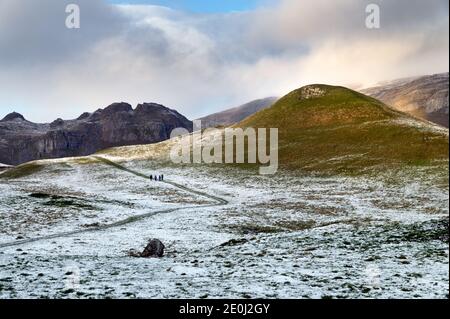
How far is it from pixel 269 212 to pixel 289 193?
1957cm

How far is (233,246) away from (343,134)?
85.3 metres

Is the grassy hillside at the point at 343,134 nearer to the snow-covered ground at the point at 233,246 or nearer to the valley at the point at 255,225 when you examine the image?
the valley at the point at 255,225

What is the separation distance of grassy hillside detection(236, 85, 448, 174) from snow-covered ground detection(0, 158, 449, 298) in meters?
18.2

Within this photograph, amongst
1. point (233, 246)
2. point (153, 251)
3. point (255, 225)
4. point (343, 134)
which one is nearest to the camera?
point (153, 251)

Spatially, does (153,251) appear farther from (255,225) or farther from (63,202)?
(63,202)

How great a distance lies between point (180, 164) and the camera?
4235 inches

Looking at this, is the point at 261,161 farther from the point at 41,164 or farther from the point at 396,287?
the point at 396,287

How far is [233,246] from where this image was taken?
2653 cm

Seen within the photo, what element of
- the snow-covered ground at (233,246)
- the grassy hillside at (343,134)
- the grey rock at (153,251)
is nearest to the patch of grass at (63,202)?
the snow-covered ground at (233,246)

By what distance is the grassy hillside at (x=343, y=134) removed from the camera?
84062 millimetres

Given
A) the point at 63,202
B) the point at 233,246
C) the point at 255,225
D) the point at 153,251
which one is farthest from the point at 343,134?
the point at 153,251

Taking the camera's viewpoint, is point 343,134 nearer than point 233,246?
No

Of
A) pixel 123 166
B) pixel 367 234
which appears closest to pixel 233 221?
pixel 367 234

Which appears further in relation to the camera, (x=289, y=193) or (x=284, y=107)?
(x=284, y=107)
